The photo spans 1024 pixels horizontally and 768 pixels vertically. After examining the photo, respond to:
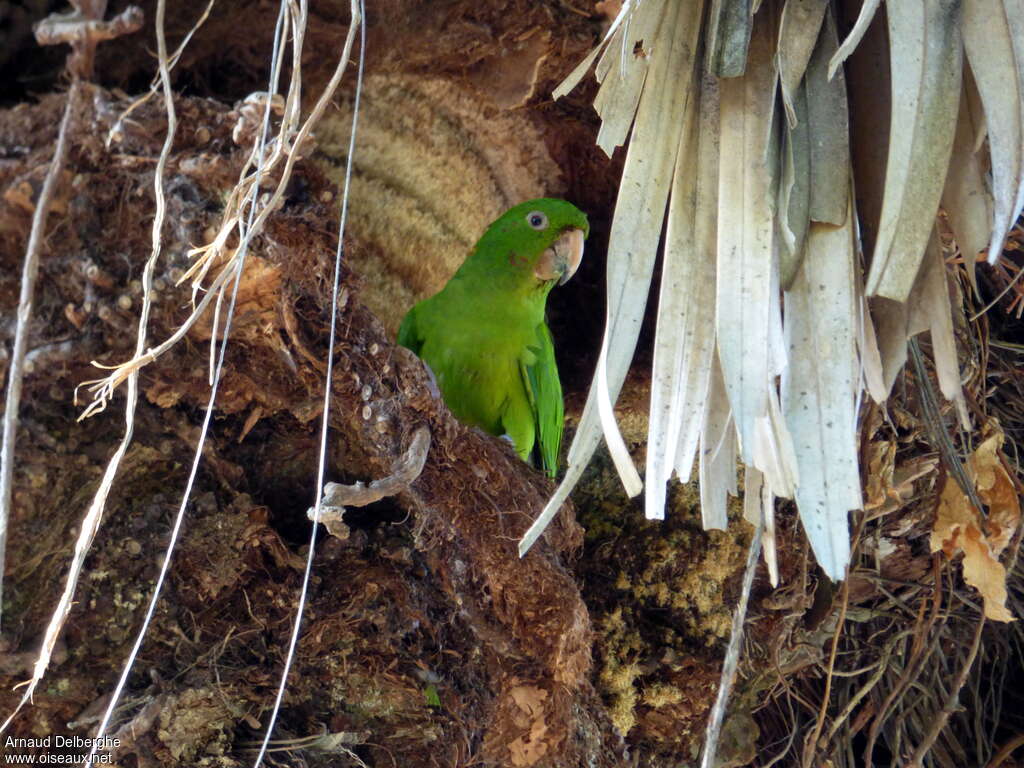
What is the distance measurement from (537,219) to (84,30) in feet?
4.47

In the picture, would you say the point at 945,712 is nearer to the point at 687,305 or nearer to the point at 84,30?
the point at 687,305

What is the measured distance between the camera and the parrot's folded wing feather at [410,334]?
3143 millimetres

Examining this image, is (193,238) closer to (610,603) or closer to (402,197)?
(402,197)

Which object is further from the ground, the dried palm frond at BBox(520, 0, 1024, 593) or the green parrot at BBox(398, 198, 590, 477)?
the dried palm frond at BBox(520, 0, 1024, 593)

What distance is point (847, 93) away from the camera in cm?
184

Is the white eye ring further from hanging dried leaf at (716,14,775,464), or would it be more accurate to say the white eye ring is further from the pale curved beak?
hanging dried leaf at (716,14,775,464)

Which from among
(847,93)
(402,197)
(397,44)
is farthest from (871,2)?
(402,197)

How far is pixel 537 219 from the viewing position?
3.06 meters

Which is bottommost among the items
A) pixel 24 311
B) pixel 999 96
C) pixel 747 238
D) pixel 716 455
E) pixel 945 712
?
pixel 945 712

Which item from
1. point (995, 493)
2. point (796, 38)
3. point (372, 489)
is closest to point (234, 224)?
point (372, 489)

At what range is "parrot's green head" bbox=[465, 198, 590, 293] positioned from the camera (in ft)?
10.0

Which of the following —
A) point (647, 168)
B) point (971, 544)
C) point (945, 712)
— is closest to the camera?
point (647, 168)

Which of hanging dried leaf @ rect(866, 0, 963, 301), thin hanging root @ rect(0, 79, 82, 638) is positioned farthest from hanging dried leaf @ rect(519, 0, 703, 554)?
thin hanging root @ rect(0, 79, 82, 638)

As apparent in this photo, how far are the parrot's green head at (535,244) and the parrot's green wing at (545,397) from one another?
0.23 m
